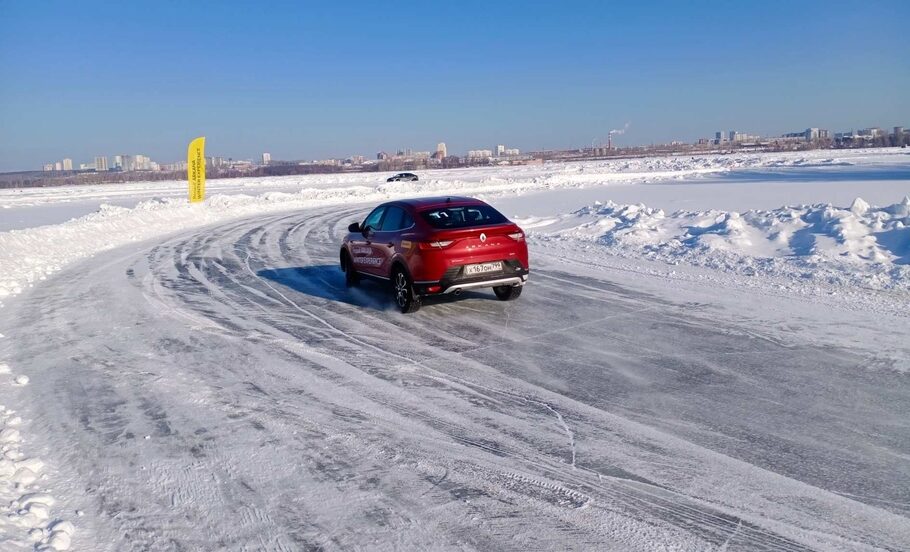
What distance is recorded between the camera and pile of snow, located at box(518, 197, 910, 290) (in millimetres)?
12062

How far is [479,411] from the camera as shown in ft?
21.1

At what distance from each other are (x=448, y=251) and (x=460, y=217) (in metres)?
0.82

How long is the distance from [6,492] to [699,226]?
15626 mm

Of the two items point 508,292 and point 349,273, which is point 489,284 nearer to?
point 508,292

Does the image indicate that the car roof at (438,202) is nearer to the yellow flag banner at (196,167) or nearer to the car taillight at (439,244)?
the car taillight at (439,244)

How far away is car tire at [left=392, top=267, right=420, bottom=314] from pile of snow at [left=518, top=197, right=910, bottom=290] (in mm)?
5899

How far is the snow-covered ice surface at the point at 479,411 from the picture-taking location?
4.46 m

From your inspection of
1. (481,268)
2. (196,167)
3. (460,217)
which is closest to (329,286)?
(460,217)

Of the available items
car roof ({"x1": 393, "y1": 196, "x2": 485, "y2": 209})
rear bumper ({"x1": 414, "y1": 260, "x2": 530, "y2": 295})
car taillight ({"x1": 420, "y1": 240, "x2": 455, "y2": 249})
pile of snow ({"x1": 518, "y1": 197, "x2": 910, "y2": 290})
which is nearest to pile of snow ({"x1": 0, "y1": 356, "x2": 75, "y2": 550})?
rear bumper ({"x1": 414, "y1": 260, "x2": 530, "y2": 295})

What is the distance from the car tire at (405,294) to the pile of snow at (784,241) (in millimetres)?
5899

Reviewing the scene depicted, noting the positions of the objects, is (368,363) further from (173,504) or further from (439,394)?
(173,504)

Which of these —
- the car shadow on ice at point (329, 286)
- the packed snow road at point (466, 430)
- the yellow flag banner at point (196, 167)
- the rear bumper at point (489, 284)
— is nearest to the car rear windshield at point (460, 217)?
the rear bumper at point (489, 284)

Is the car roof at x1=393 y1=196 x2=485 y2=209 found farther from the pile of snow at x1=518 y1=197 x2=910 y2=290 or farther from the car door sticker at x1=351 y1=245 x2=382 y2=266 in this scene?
the pile of snow at x1=518 y1=197 x2=910 y2=290

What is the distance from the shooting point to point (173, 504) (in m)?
4.79
